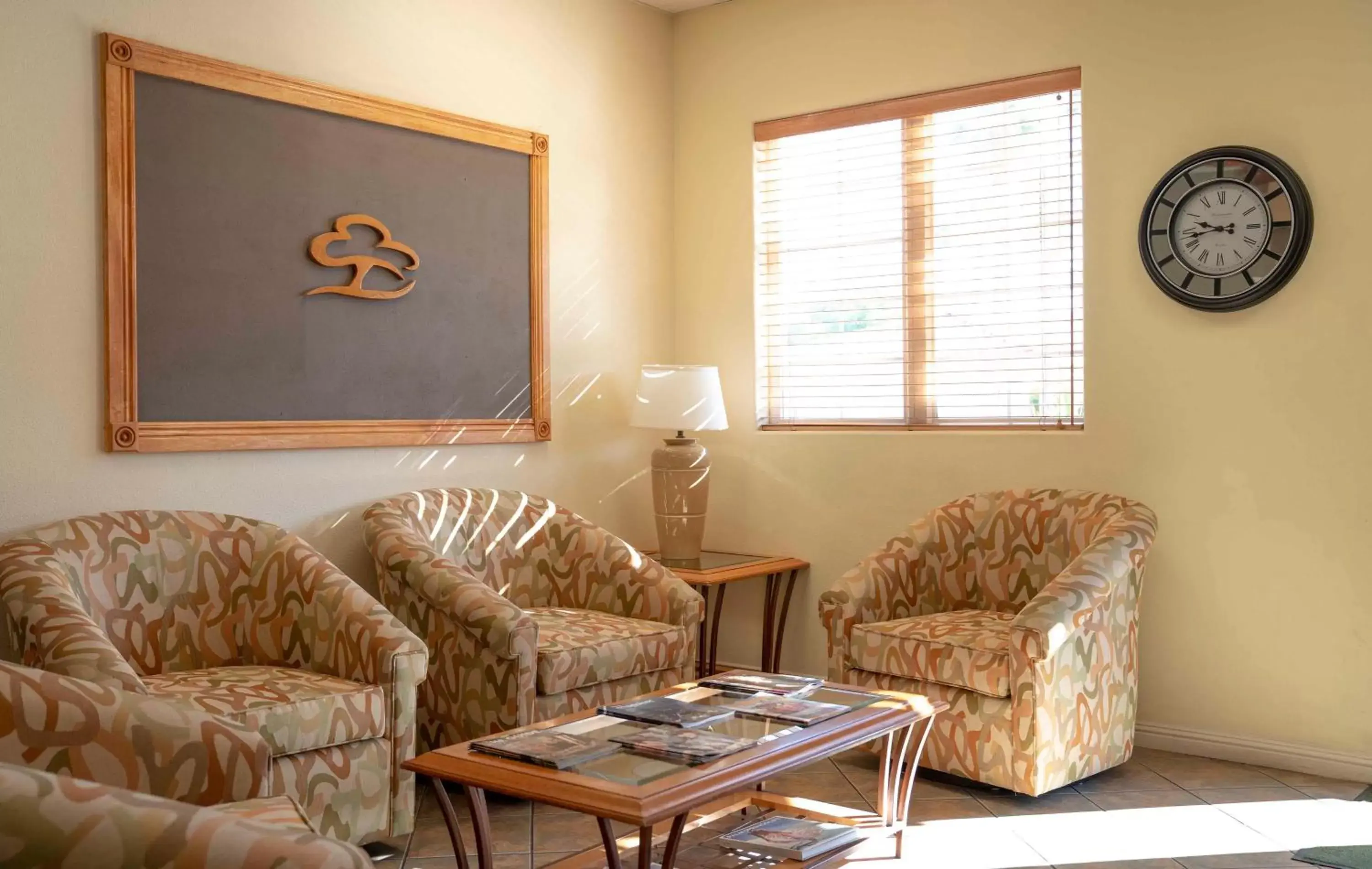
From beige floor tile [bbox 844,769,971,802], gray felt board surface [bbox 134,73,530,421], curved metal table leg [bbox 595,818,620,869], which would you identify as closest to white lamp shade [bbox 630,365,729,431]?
gray felt board surface [bbox 134,73,530,421]

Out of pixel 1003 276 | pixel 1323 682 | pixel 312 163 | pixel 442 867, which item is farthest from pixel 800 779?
pixel 312 163

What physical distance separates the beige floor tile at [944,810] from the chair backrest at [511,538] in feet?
4.55

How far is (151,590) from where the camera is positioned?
337cm

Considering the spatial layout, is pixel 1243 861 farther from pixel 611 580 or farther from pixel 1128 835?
pixel 611 580

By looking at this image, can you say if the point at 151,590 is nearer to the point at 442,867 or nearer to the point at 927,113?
the point at 442,867

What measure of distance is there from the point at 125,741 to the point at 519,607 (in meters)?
1.81

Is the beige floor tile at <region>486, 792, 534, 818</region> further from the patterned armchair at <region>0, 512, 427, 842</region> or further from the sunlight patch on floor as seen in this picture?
the sunlight patch on floor

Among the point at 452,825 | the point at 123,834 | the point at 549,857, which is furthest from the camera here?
the point at 549,857

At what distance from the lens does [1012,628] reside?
3549mm

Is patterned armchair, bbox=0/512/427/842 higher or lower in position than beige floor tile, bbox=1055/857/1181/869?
higher

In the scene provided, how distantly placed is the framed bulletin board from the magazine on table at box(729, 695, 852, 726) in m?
1.79

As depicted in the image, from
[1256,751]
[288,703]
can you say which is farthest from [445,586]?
[1256,751]

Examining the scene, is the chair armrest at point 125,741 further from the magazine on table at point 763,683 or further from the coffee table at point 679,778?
the magazine on table at point 763,683

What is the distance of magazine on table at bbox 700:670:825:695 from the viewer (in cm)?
324
